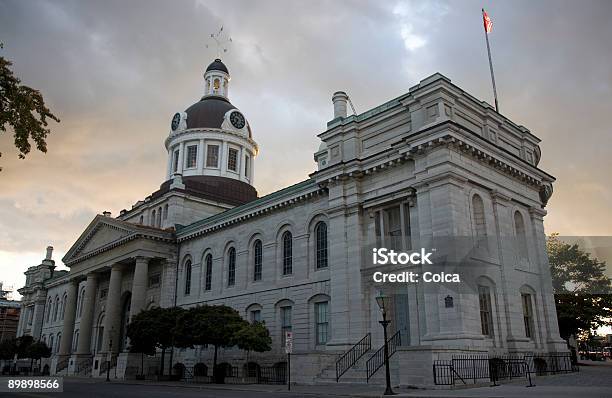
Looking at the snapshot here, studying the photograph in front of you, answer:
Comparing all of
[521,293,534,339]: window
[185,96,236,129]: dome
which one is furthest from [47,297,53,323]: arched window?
[521,293,534,339]: window

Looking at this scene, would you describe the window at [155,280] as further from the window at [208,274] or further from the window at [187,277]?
the window at [208,274]

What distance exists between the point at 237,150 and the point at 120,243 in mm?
15426

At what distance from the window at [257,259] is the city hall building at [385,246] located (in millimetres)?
72

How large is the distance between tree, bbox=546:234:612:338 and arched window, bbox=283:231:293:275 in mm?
22552

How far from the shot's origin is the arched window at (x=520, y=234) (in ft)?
90.8

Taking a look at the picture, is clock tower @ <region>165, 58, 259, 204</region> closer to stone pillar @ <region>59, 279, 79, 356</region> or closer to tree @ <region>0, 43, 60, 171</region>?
stone pillar @ <region>59, 279, 79, 356</region>

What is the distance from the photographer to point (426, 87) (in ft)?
83.4

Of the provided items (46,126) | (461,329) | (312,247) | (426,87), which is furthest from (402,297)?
(46,126)

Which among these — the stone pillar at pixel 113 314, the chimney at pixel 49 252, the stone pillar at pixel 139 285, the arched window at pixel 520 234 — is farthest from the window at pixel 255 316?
the chimney at pixel 49 252

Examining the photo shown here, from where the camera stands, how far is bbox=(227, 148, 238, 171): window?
2056 inches

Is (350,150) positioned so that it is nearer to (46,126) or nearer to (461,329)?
(461,329)

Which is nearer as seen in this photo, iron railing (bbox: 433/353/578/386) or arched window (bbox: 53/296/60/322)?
iron railing (bbox: 433/353/578/386)

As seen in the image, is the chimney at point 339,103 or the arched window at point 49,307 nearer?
the chimney at point 339,103

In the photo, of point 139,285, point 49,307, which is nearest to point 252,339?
point 139,285
